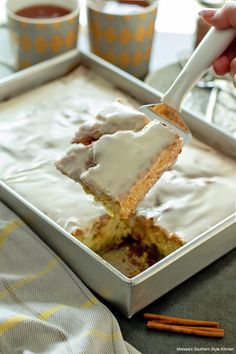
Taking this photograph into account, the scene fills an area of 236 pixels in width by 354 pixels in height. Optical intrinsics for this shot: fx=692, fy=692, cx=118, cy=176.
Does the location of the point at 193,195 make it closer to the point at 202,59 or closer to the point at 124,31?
the point at 202,59

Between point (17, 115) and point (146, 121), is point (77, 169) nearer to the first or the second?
point (146, 121)

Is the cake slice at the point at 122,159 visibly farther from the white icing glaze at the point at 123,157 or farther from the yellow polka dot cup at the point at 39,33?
the yellow polka dot cup at the point at 39,33

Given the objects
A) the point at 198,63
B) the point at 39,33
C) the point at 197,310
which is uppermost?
the point at 198,63

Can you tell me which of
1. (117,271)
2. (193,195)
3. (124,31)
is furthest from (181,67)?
(117,271)

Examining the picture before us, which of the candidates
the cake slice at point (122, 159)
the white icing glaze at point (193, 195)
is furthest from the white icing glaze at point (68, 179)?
the cake slice at point (122, 159)

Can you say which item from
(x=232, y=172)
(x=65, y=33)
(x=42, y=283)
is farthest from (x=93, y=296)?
(x=65, y=33)

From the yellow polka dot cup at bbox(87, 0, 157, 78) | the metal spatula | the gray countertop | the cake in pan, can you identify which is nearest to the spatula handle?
the metal spatula

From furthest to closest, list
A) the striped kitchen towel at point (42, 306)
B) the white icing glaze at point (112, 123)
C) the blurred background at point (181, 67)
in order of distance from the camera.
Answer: the blurred background at point (181, 67), the white icing glaze at point (112, 123), the striped kitchen towel at point (42, 306)
